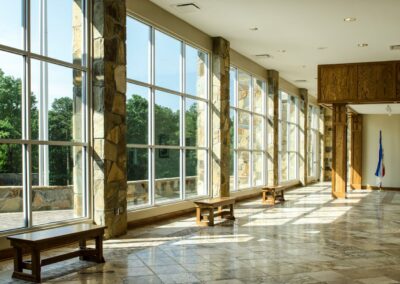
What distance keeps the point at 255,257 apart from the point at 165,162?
3.54 metres

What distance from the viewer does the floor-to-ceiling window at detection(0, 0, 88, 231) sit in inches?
208

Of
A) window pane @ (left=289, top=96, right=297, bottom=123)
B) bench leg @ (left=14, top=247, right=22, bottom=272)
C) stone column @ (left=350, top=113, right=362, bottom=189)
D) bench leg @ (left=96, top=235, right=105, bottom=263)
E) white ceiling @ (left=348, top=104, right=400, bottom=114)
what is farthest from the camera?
window pane @ (left=289, top=96, right=297, bottom=123)

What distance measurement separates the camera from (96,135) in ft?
21.1

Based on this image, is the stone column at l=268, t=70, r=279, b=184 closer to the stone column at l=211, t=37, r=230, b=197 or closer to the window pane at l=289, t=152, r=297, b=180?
the window pane at l=289, t=152, r=297, b=180

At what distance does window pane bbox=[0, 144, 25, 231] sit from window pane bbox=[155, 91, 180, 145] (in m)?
3.24

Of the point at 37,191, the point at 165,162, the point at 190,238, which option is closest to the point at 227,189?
the point at 165,162

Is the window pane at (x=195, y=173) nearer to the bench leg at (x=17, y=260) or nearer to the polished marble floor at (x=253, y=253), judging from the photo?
the polished marble floor at (x=253, y=253)

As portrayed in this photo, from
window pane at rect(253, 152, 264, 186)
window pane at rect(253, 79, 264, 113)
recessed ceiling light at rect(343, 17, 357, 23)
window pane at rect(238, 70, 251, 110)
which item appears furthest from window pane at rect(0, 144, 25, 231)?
window pane at rect(253, 79, 264, 113)

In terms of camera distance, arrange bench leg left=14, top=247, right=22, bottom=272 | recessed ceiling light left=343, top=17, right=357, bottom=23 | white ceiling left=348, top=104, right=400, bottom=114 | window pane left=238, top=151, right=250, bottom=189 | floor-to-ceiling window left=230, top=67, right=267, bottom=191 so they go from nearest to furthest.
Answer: bench leg left=14, top=247, right=22, bottom=272 < recessed ceiling light left=343, top=17, right=357, bottom=23 < floor-to-ceiling window left=230, top=67, right=267, bottom=191 < window pane left=238, top=151, right=250, bottom=189 < white ceiling left=348, top=104, right=400, bottom=114

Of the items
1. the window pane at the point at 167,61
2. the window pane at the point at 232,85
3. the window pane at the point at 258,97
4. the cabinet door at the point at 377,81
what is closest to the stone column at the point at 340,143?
the cabinet door at the point at 377,81

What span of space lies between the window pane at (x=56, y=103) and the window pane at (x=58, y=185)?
0.19m

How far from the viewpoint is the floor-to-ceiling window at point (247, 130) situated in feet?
39.2

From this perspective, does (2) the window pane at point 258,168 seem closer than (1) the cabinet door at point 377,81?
No

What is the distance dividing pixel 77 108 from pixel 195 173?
391 cm
